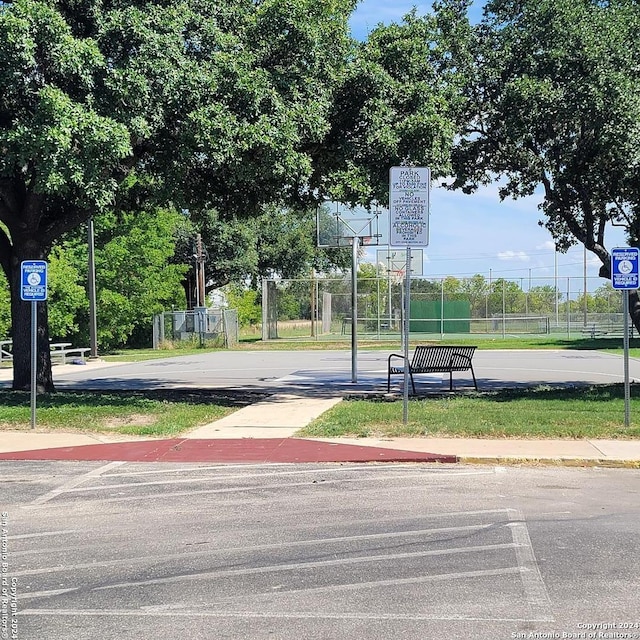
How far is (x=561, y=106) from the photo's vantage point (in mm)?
14969

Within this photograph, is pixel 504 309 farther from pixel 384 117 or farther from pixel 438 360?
pixel 384 117

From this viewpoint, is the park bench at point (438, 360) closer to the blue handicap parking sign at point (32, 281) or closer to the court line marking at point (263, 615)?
the blue handicap parking sign at point (32, 281)

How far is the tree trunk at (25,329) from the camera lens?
15867 mm

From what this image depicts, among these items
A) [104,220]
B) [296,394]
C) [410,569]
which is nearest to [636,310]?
[296,394]

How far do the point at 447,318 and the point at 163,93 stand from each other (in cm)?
3358

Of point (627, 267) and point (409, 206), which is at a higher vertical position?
point (409, 206)

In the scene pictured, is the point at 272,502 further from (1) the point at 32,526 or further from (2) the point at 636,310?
(2) the point at 636,310

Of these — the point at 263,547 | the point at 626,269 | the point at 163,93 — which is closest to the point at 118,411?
the point at 163,93

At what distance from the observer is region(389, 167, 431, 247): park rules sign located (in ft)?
38.5

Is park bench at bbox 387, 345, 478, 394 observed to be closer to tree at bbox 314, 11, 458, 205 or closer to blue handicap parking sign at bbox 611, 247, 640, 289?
tree at bbox 314, 11, 458, 205

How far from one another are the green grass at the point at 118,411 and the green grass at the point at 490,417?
7.31 ft

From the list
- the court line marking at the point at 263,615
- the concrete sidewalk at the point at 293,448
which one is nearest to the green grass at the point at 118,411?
the concrete sidewalk at the point at 293,448

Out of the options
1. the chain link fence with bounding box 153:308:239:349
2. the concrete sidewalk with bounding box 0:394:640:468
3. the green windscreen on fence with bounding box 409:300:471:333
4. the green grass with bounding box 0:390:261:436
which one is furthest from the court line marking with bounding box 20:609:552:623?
the green windscreen on fence with bounding box 409:300:471:333

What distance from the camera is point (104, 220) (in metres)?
35.9
